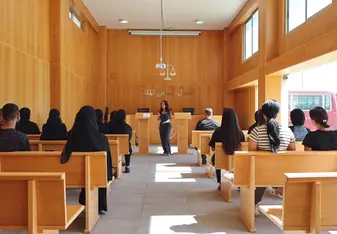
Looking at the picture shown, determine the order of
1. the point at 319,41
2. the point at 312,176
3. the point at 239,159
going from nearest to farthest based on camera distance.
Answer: the point at 312,176
the point at 239,159
the point at 319,41

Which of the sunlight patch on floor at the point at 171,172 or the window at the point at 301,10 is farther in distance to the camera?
the window at the point at 301,10

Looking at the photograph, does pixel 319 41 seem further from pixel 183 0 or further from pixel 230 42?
pixel 230 42

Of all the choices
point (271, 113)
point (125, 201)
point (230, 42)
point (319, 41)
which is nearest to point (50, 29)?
point (125, 201)

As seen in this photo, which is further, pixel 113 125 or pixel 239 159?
pixel 113 125

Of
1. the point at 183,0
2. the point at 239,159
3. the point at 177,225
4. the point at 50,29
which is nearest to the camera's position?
the point at 239,159

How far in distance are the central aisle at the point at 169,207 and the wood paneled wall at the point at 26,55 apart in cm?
240

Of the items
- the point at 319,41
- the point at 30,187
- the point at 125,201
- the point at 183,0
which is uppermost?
the point at 183,0

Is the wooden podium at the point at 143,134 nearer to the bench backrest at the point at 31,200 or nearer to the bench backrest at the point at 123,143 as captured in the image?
the bench backrest at the point at 123,143

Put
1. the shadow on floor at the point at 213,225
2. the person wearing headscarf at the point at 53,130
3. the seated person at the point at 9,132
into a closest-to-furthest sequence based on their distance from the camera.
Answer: the seated person at the point at 9,132, the shadow on floor at the point at 213,225, the person wearing headscarf at the point at 53,130

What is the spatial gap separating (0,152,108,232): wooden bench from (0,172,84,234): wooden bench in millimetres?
1039

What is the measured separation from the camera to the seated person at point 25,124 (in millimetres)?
6207

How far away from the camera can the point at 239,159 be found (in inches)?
139

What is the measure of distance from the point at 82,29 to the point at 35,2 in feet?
13.4

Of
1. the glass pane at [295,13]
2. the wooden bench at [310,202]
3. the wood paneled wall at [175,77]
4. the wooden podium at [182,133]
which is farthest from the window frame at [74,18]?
the wooden bench at [310,202]
